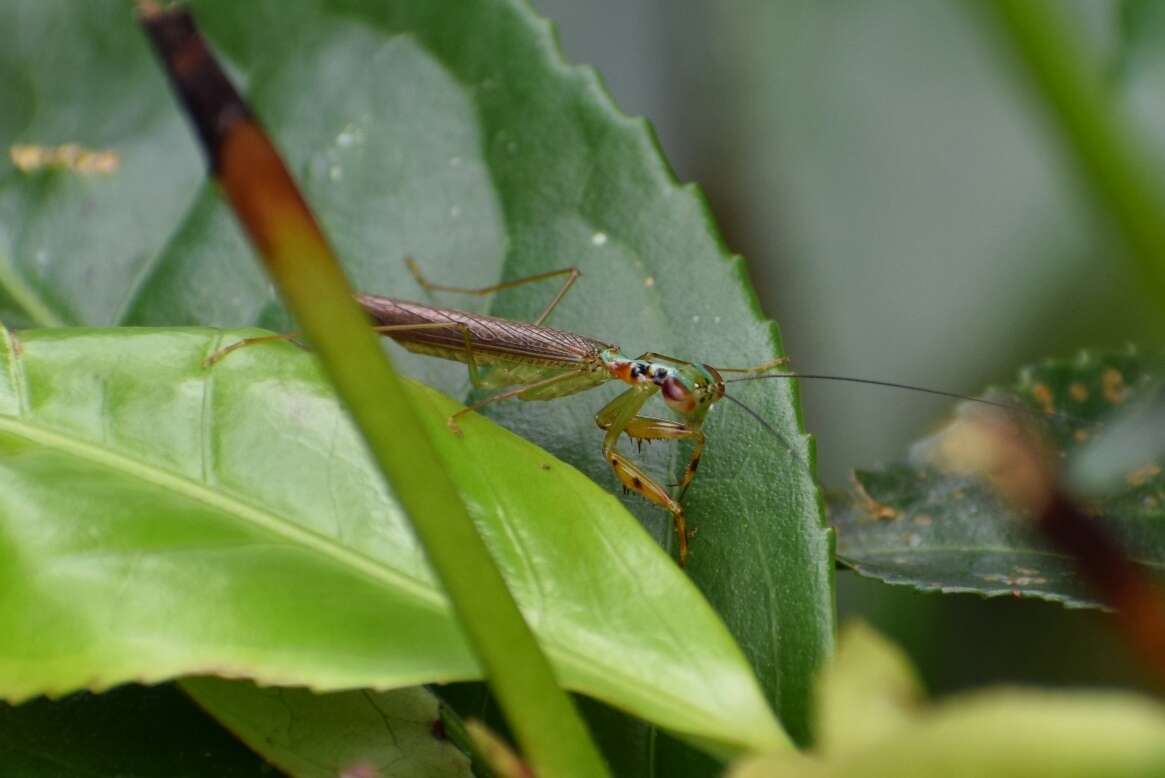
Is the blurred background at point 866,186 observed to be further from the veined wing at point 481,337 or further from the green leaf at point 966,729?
the green leaf at point 966,729

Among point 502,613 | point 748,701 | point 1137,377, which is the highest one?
point 1137,377

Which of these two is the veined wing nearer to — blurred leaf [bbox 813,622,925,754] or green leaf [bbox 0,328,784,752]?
green leaf [bbox 0,328,784,752]

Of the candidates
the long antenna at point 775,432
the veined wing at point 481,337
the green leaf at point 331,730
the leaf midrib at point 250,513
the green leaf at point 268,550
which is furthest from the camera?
the veined wing at point 481,337

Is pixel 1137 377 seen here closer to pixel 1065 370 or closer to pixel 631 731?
pixel 1065 370

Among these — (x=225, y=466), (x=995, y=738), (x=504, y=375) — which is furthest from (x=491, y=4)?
(x=995, y=738)

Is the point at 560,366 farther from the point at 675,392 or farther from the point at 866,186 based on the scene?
the point at 866,186

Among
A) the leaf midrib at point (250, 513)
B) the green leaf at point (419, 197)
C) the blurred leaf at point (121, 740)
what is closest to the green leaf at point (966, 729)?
the leaf midrib at point (250, 513)
